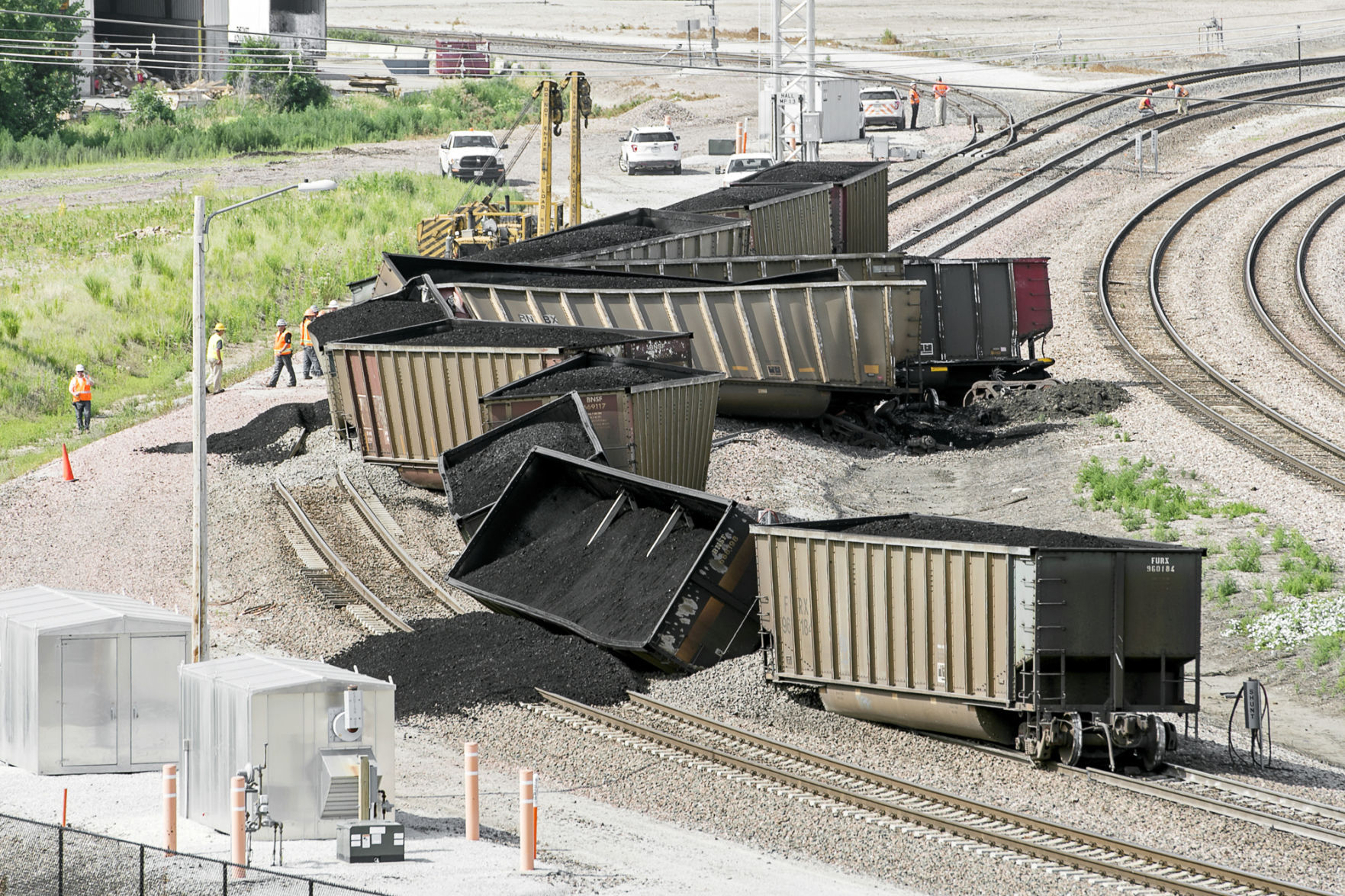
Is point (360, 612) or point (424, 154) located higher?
point (424, 154)

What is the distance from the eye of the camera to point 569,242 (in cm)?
3816

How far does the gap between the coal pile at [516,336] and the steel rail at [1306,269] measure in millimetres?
18126

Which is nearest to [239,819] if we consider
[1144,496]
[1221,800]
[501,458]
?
[1221,800]

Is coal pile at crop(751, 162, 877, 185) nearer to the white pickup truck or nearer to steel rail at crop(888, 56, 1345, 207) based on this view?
steel rail at crop(888, 56, 1345, 207)

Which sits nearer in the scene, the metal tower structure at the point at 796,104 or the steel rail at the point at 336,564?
the steel rail at the point at 336,564

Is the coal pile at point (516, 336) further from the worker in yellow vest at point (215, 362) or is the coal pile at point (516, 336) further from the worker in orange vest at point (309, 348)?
the worker in yellow vest at point (215, 362)

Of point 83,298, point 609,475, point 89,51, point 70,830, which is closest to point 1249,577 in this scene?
point 609,475

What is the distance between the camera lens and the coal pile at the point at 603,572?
59.3 feet

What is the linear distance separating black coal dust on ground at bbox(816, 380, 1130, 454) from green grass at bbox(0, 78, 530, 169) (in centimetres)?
5044

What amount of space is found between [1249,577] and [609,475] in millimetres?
9177

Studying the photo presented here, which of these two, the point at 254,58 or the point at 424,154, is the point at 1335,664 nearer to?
the point at 424,154

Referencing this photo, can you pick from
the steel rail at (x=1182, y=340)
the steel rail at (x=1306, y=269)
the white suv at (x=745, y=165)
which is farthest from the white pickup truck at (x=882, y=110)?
the steel rail at (x=1306, y=269)

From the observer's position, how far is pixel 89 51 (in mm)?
91062

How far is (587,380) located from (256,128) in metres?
59.1
